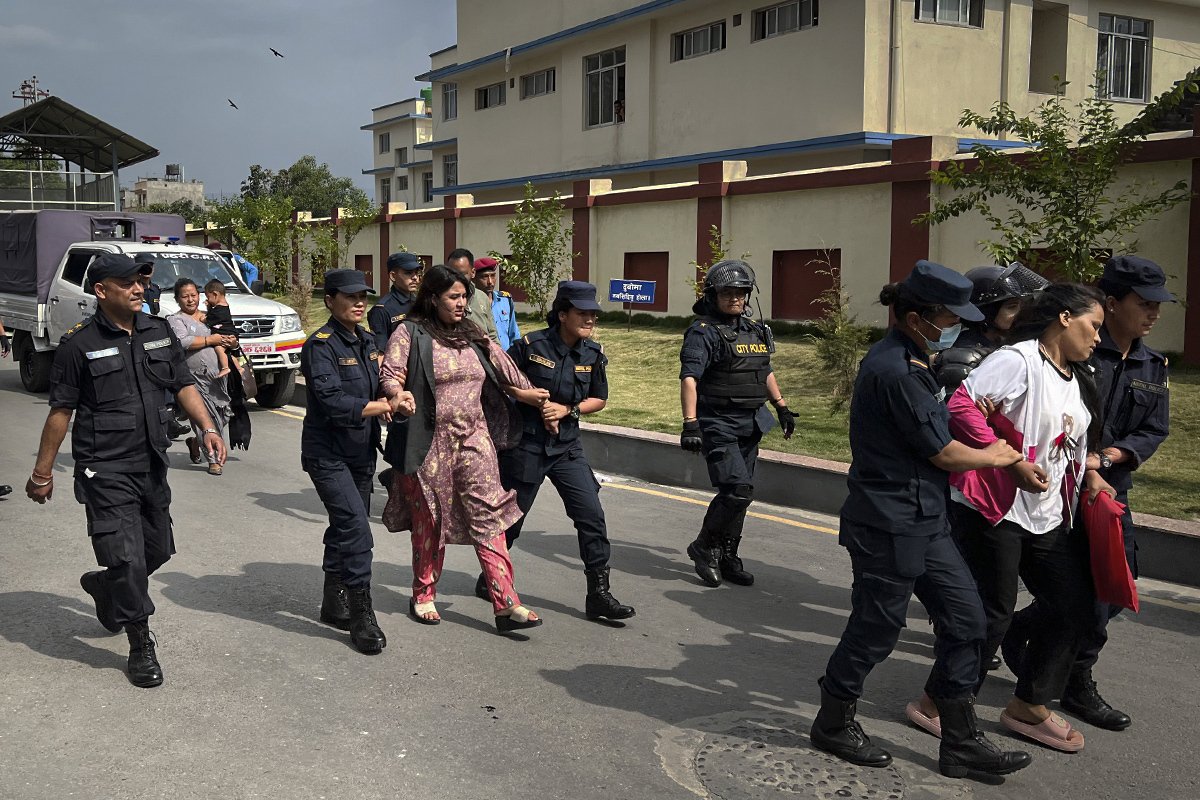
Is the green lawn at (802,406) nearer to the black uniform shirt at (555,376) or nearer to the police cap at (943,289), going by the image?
the black uniform shirt at (555,376)

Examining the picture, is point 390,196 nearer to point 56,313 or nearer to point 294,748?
point 56,313

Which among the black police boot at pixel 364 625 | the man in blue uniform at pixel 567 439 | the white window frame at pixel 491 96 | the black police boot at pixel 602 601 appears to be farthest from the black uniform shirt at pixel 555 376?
the white window frame at pixel 491 96

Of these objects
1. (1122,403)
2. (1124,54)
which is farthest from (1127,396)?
(1124,54)

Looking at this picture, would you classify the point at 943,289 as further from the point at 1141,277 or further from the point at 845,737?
the point at 845,737

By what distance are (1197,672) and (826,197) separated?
51.5 ft

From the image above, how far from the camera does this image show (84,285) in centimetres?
1566

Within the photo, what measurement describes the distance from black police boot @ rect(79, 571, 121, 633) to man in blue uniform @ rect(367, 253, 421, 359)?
281cm

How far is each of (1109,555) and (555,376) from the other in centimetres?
287

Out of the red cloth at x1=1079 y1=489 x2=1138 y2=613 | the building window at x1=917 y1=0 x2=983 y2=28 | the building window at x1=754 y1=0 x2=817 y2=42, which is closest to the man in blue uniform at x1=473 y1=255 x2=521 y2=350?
the red cloth at x1=1079 y1=489 x2=1138 y2=613

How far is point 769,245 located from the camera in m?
21.6

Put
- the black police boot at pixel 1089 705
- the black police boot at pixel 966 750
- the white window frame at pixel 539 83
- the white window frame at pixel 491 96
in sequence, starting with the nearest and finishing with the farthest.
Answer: the black police boot at pixel 966 750
the black police boot at pixel 1089 705
the white window frame at pixel 539 83
the white window frame at pixel 491 96

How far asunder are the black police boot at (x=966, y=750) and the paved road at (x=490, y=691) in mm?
65

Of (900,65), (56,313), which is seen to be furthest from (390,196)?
(56,313)

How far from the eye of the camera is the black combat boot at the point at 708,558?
6934 millimetres
